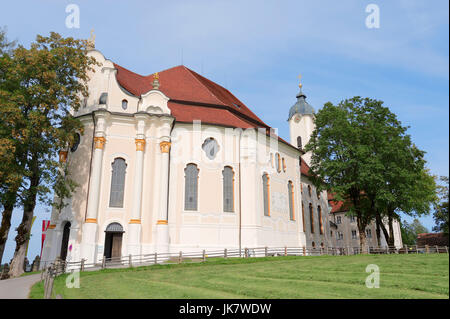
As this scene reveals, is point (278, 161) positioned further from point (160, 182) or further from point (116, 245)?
point (116, 245)

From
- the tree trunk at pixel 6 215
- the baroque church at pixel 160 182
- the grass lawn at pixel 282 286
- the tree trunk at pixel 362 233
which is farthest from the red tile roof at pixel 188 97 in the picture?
the grass lawn at pixel 282 286

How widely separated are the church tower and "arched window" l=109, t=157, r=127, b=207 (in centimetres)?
3313

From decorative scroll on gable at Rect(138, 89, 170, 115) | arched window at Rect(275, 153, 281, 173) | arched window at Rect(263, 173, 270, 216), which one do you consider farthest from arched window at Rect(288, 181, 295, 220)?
decorative scroll on gable at Rect(138, 89, 170, 115)

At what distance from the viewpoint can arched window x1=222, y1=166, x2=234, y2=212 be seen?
2695cm

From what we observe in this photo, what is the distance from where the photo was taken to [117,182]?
25.5 meters

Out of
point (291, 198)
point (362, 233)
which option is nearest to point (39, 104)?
point (291, 198)

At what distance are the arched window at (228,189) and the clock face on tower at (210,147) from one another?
4.90ft

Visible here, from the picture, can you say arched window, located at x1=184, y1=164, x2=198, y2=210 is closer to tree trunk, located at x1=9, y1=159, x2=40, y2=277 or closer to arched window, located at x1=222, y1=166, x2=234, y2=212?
arched window, located at x1=222, y1=166, x2=234, y2=212

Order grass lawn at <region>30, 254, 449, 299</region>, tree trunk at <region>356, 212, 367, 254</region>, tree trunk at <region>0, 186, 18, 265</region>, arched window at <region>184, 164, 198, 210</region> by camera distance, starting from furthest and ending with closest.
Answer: tree trunk at <region>356, 212, 367, 254</region> < arched window at <region>184, 164, 198, 210</region> < tree trunk at <region>0, 186, 18, 265</region> < grass lawn at <region>30, 254, 449, 299</region>

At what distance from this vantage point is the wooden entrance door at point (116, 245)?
940 inches

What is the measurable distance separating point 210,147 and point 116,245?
33.9ft

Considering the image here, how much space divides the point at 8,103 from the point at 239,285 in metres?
16.6

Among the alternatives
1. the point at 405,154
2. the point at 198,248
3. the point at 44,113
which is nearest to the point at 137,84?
the point at 44,113
